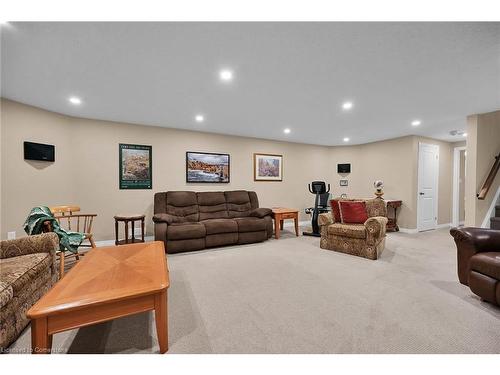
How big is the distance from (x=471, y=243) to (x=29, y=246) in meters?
4.12

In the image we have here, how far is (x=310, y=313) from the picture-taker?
1738 mm

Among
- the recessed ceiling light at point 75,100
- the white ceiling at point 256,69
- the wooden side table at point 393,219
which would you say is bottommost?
the wooden side table at point 393,219

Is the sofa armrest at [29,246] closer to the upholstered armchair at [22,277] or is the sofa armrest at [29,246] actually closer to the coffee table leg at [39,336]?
the upholstered armchair at [22,277]

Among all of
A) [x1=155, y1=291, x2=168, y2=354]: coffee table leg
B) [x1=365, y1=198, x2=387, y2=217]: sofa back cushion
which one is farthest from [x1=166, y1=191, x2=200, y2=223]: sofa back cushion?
[x1=365, y1=198, x2=387, y2=217]: sofa back cushion

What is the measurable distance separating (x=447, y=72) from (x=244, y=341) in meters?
3.20

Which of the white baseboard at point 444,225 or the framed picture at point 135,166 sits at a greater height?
the framed picture at point 135,166

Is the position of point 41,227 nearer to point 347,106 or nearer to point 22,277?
point 22,277

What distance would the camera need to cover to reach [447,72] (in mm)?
2236

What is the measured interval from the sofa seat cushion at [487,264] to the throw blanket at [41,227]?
13.6 feet

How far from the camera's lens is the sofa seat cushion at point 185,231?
132 inches

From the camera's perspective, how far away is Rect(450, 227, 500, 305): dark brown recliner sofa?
5.79ft

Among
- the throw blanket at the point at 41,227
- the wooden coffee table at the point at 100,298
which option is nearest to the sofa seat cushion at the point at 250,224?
the wooden coffee table at the point at 100,298
